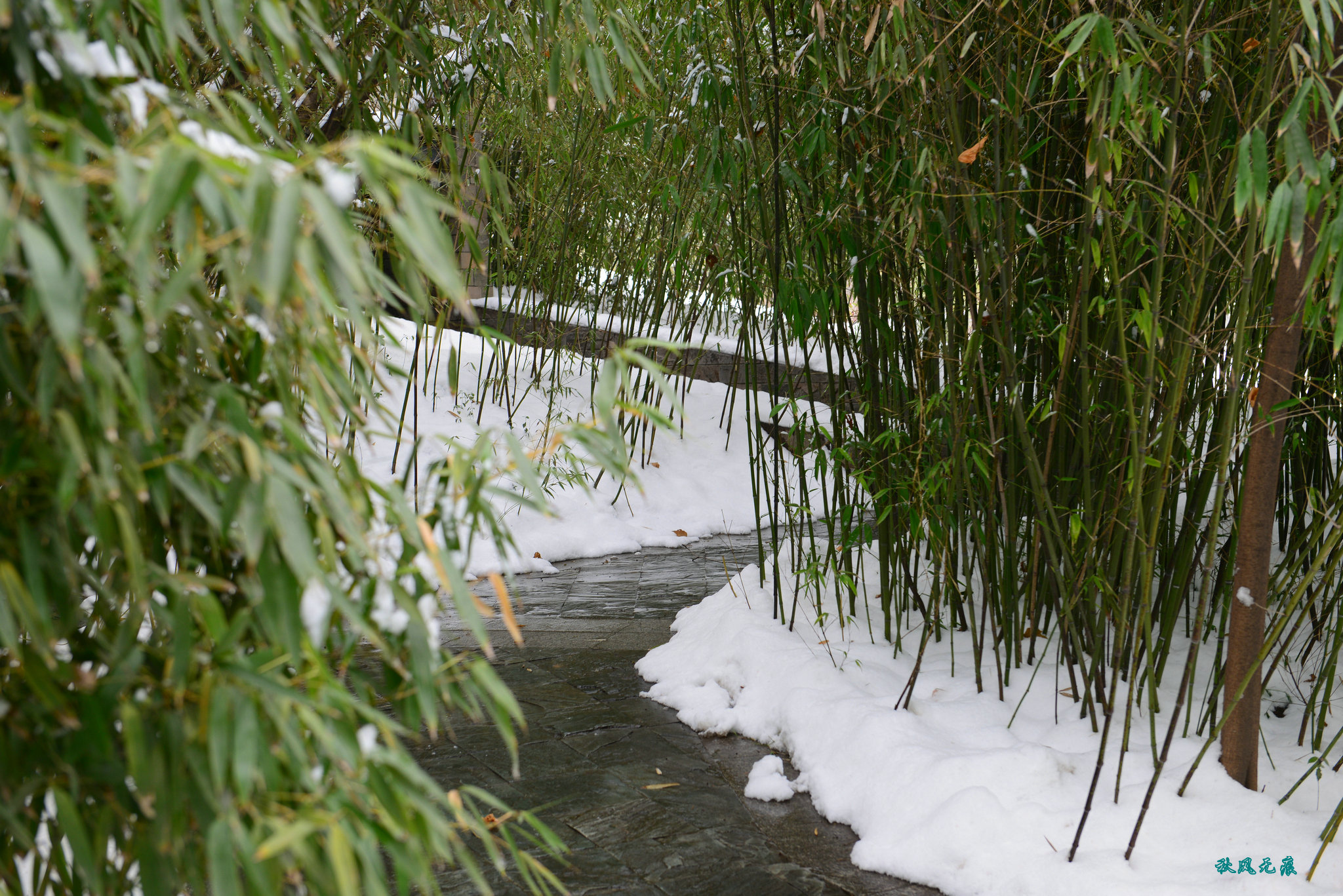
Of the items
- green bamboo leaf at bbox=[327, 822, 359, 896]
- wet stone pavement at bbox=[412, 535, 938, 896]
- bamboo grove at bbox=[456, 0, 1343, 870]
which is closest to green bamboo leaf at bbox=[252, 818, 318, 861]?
green bamboo leaf at bbox=[327, 822, 359, 896]

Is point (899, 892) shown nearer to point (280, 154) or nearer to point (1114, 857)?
point (1114, 857)

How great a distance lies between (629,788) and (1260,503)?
1.44 metres

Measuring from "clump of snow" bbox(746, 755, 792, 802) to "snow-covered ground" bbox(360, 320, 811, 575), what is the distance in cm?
219

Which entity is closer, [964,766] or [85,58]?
[85,58]

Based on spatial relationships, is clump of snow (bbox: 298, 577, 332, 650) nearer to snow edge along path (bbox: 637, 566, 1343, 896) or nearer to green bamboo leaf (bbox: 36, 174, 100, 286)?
green bamboo leaf (bbox: 36, 174, 100, 286)

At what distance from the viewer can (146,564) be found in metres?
0.79

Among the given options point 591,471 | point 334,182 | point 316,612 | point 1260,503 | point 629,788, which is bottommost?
point 591,471

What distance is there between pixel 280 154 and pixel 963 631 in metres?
2.31

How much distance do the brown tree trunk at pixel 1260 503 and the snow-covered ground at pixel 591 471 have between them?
111 inches

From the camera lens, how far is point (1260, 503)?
5.56 ft

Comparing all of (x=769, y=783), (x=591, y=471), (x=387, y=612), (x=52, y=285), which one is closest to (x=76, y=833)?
(x=387, y=612)

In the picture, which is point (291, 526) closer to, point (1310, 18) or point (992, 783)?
point (1310, 18)

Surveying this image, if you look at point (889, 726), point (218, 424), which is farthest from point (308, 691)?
point (889, 726)

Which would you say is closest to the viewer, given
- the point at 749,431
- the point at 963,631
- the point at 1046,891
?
the point at 1046,891
